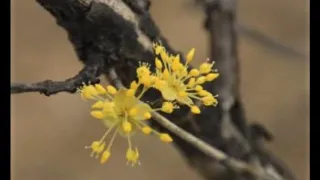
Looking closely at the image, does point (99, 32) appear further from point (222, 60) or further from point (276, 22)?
point (276, 22)

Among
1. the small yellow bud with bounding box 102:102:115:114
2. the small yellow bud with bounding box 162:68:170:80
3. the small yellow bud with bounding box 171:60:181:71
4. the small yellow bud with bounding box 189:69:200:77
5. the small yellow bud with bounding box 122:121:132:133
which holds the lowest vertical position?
the small yellow bud with bounding box 122:121:132:133

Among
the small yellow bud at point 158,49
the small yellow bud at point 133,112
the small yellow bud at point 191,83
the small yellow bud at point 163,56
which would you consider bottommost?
the small yellow bud at point 133,112

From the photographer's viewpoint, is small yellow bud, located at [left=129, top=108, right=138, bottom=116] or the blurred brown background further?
the blurred brown background

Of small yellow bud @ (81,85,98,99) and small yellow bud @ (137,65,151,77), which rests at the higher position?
small yellow bud @ (137,65,151,77)

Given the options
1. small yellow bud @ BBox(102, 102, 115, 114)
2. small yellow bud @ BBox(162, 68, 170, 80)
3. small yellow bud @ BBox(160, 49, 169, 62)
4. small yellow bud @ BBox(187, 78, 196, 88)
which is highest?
small yellow bud @ BBox(160, 49, 169, 62)

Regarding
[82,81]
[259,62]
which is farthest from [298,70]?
[82,81]
